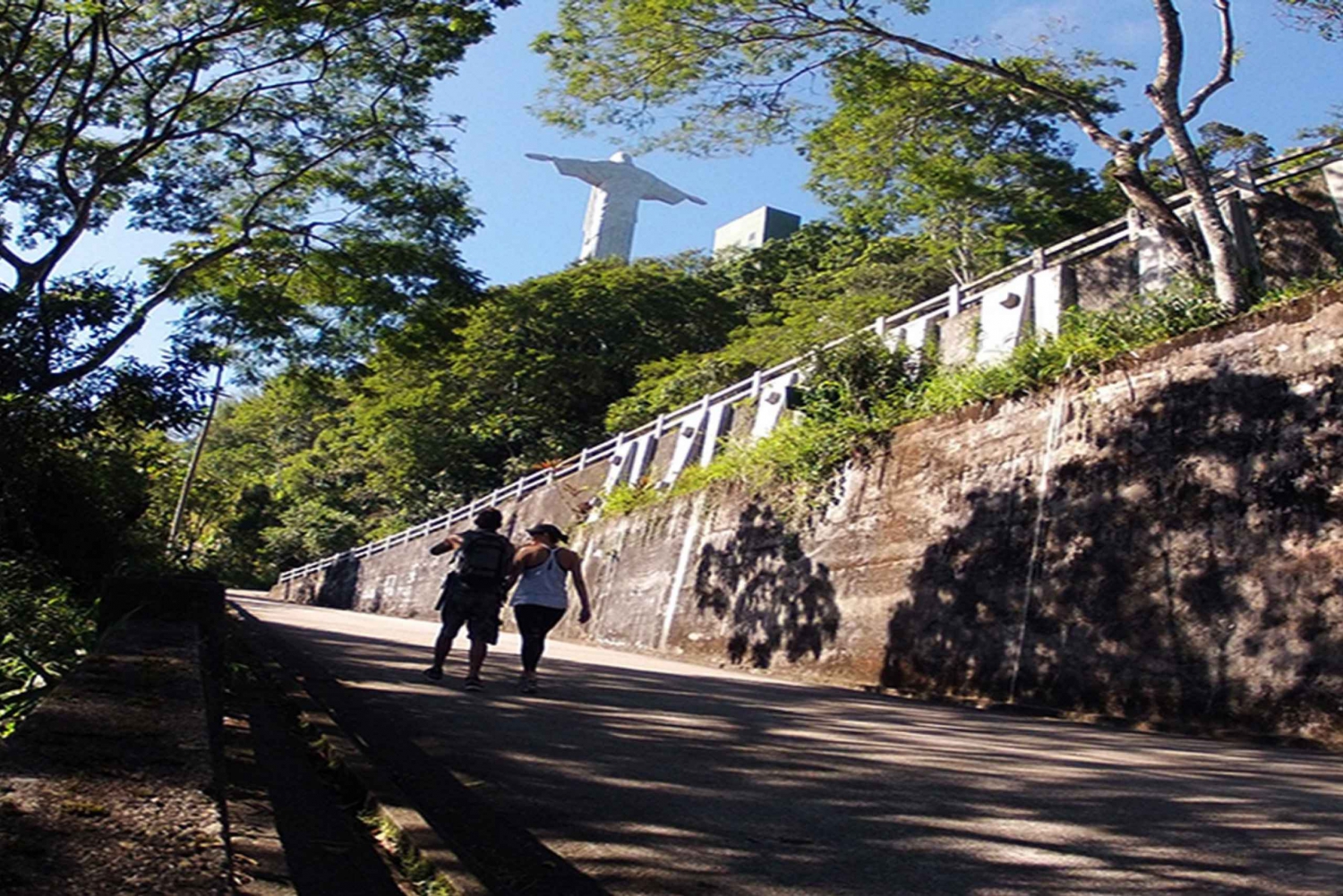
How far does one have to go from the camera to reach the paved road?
12.0ft

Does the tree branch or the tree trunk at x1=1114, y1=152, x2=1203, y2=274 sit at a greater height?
the tree trunk at x1=1114, y1=152, x2=1203, y2=274

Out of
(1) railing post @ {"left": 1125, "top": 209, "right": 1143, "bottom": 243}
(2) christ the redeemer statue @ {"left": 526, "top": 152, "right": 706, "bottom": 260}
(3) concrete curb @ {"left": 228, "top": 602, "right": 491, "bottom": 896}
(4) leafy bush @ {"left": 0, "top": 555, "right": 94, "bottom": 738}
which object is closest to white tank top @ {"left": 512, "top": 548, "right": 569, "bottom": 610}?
(3) concrete curb @ {"left": 228, "top": 602, "right": 491, "bottom": 896}

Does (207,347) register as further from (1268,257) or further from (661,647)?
(1268,257)

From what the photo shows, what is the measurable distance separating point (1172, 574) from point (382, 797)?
782 centimetres

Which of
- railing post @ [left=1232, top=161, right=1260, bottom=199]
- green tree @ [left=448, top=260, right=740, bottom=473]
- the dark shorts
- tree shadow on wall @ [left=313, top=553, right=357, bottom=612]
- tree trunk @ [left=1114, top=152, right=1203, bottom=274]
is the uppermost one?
green tree @ [left=448, top=260, right=740, bottom=473]

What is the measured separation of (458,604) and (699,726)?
8.15 feet

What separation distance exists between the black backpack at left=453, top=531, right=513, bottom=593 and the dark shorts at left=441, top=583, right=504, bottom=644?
0.06 m

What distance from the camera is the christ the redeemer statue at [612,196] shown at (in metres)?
122

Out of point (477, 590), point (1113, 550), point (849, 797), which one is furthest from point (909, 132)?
point (849, 797)

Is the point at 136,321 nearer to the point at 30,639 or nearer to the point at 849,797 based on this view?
the point at 30,639

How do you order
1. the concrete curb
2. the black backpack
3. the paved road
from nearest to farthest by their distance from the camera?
the concrete curb → the paved road → the black backpack

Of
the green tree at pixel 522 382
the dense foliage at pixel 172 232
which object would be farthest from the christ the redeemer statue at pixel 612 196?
the dense foliage at pixel 172 232

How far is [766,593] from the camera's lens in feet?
52.7

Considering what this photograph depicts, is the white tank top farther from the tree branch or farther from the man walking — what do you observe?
the tree branch
